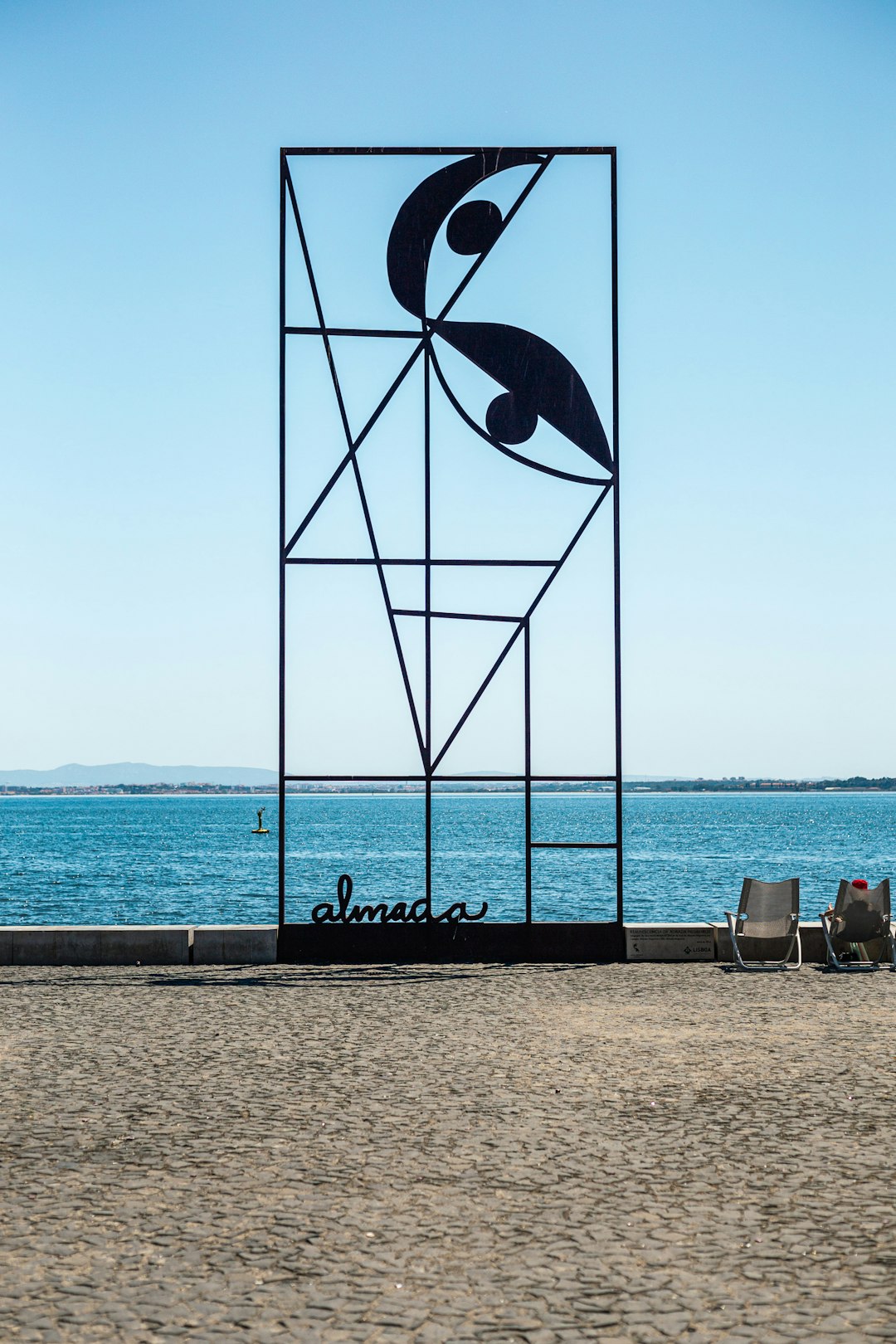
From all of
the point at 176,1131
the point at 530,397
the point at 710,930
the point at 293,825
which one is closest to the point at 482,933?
the point at 710,930

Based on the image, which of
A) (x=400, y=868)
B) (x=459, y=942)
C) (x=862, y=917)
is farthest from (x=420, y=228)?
(x=400, y=868)

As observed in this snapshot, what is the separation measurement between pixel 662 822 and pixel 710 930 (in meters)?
116

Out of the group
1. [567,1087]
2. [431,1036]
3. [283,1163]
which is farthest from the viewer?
[431,1036]

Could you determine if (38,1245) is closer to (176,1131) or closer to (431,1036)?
(176,1131)

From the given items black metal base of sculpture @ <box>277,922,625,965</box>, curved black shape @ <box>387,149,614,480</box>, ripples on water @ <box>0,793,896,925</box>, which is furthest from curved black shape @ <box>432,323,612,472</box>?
ripples on water @ <box>0,793,896,925</box>

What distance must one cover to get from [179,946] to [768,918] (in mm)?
5707

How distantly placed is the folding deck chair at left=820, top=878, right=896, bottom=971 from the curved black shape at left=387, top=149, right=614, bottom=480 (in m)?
4.82

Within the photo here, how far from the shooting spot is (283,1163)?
5680mm

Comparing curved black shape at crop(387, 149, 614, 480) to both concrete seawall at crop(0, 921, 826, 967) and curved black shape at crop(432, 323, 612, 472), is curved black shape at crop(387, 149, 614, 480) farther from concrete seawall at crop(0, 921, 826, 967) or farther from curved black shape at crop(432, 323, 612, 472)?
concrete seawall at crop(0, 921, 826, 967)

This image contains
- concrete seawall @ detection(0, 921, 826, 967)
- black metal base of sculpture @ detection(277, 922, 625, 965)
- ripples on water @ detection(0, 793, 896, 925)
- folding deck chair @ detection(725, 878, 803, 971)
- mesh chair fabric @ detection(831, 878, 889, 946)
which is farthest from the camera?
ripples on water @ detection(0, 793, 896, 925)

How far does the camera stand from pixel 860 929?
12.3m

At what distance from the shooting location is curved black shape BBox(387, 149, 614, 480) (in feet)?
42.9

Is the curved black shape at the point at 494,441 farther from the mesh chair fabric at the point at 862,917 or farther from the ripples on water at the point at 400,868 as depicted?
the ripples on water at the point at 400,868

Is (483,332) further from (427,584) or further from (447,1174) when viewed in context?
(447,1174)
